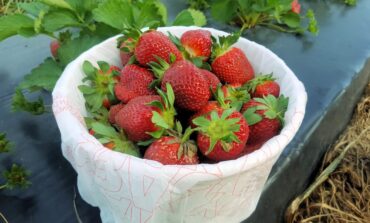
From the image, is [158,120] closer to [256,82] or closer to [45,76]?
[256,82]

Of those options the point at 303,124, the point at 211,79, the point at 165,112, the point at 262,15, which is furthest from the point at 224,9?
the point at 165,112

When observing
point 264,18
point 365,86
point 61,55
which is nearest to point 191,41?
point 61,55

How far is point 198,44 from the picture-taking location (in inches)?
29.2

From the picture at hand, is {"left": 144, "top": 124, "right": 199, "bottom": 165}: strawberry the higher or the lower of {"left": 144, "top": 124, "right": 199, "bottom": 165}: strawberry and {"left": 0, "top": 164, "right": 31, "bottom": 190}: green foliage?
the higher

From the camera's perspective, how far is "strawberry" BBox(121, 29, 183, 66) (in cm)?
67

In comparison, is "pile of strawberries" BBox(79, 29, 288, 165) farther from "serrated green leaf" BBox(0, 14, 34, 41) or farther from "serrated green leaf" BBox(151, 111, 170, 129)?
"serrated green leaf" BBox(0, 14, 34, 41)

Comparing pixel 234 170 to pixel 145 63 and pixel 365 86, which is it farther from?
pixel 365 86

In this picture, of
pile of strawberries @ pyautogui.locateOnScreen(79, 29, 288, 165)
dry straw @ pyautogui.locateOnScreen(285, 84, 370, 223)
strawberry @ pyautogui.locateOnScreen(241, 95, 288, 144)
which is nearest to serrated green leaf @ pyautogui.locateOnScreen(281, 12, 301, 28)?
dry straw @ pyautogui.locateOnScreen(285, 84, 370, 223)

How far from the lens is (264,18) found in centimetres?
143

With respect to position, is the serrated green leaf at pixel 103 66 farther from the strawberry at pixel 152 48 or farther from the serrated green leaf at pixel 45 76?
the serrated green leaf at pixel 45 76

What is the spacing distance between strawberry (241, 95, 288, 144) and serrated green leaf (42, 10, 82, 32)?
51 centimetres

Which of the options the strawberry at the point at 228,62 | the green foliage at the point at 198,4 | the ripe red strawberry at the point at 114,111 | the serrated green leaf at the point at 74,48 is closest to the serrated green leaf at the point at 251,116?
the strawberry at the point at 228,62

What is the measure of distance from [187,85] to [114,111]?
0.48ft

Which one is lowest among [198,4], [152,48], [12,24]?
[198,4]
